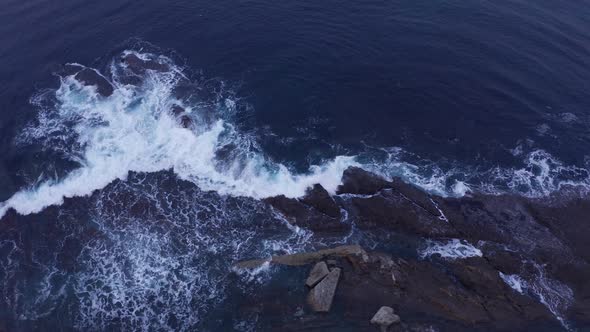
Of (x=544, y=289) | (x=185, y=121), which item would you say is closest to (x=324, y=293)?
(x=544, y=289)

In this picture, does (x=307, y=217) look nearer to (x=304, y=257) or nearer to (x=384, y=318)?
(x=304, y=257)

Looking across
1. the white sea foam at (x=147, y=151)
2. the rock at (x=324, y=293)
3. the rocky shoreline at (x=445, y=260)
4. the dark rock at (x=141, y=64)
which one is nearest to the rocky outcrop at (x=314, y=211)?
the rocky shoreline at (x=445, y=260)

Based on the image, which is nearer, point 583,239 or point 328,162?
point 583,239

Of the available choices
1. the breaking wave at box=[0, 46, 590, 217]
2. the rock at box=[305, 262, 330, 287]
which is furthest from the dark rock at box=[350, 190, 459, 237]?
the rock at box=[305, 262, 330, 287]

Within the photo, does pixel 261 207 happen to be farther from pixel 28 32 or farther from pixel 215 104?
pixel 28 32

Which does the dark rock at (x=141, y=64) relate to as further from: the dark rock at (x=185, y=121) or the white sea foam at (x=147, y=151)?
the dark rock at (x=185, y=121)

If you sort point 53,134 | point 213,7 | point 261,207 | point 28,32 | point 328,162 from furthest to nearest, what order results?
point 213,7
point 28,32
point 53,134
point 328,162
point 261,207

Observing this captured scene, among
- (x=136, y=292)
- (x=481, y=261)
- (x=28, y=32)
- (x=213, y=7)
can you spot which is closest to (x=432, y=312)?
(x=481, y=261)
